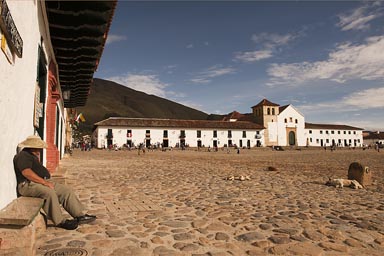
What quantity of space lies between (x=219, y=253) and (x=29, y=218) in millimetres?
1880

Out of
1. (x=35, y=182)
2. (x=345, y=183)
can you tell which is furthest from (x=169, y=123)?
(x=35, y=182)

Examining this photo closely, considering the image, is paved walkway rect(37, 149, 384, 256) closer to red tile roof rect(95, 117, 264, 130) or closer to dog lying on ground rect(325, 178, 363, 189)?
dog lying on ground rect(325, 178, 363, 189)

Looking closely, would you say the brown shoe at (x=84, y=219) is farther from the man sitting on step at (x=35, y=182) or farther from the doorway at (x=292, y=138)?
the doorway at (x=292, y=138)

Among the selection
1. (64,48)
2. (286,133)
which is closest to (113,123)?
(286,133)

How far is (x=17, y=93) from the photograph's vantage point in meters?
3.26

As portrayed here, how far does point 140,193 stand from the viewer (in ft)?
21.2

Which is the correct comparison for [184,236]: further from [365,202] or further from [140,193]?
[365,202]

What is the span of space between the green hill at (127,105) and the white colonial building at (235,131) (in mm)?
64408

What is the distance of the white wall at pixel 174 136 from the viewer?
48.7 m

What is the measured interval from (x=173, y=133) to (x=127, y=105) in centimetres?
9212

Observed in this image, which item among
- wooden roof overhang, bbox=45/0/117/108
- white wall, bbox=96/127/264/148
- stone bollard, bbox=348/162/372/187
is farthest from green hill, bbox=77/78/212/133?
stone bollard, bbox=348/162/372/187

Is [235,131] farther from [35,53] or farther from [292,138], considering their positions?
[35,53]

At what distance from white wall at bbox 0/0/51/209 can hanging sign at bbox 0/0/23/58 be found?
158 mm

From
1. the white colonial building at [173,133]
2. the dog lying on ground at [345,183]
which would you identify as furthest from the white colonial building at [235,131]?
the dog lying on ground at [345,183]
